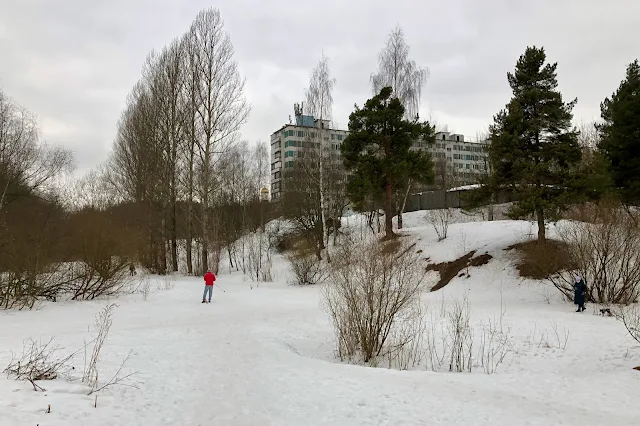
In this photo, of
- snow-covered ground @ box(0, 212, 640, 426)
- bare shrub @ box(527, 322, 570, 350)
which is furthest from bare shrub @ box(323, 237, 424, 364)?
bare shrub @ box(527, 322, 570, 350)

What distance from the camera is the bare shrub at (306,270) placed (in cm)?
2508

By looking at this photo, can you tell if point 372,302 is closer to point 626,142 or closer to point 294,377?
point 294,377

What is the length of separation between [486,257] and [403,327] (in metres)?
12.3

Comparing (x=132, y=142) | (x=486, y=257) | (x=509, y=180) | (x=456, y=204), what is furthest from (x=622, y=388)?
(x=456, y=204)

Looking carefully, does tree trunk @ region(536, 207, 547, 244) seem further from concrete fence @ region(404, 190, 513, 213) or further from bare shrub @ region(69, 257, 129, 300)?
concrete fence @ region(404, 190, 513, 213)

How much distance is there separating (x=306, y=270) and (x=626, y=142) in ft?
61.0

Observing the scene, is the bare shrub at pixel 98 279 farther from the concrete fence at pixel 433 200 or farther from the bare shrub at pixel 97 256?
the concrete fence at pixel 433 200

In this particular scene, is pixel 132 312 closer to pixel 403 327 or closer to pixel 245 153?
pixel 403 327

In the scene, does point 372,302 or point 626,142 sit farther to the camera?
point 626,142

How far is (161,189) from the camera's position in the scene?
28859 millimetres

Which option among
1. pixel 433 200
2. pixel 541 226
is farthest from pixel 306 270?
pixel 433 200

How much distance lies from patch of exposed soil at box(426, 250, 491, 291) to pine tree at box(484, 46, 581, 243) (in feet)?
10.9

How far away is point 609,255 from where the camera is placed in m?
14.3

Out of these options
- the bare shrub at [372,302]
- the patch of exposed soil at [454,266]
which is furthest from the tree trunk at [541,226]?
the bare shrub at [372,302]
